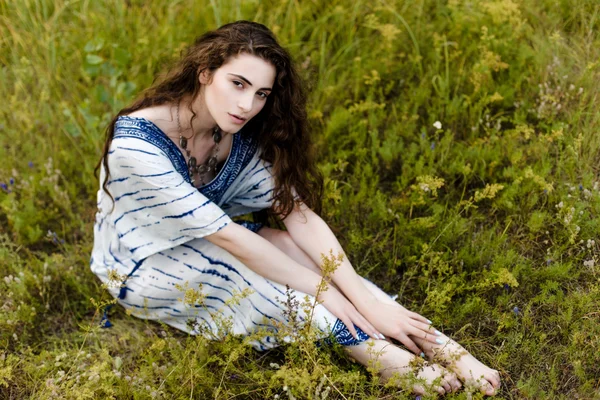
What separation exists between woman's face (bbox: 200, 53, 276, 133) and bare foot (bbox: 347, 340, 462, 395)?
970 mm

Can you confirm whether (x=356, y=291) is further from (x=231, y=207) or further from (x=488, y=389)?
(x=231, y=207)

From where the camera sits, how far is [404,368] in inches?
92.4

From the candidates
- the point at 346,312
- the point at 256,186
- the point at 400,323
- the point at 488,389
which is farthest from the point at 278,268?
the point at 488,389

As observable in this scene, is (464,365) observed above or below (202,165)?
below

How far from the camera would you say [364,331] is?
2422 millimetres

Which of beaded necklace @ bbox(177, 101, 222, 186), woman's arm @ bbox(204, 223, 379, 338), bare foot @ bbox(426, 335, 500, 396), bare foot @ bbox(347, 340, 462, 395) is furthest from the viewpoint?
beaded necklace @ bbox(177, 101, 222, 186)

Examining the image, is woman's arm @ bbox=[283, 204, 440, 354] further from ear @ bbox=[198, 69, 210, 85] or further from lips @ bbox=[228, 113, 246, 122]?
ear @ bbox=[198, 69, 210, 85]

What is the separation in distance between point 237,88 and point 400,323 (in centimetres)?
110

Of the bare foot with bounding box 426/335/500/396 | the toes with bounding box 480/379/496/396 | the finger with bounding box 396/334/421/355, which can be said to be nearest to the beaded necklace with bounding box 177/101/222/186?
the finger with bounding box 396/334/421/355

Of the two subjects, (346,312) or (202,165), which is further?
(202,165)

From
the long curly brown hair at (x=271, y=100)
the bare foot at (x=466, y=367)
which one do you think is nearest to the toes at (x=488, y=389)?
the bare foot at (x=466, y=367)

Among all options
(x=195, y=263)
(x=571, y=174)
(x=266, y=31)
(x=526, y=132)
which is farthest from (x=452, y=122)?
(x=195, y=263)

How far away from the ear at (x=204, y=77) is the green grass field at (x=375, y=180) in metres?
0.83

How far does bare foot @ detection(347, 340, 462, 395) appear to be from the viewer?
2.21 metres
